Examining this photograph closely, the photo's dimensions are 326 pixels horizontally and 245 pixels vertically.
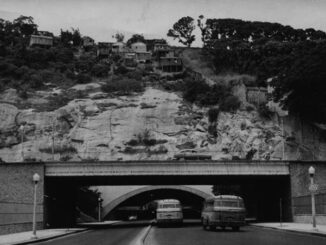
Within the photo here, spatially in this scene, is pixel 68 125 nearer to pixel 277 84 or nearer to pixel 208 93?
pixel 208 93

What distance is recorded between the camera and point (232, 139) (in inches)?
3371

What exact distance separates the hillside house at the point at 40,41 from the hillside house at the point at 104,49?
12.4 meters

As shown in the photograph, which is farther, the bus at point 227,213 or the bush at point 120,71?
the bush at point 120,71

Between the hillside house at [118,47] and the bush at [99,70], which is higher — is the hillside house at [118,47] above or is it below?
above

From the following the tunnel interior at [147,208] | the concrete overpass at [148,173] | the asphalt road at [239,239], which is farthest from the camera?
the tunnel interior at [147,208]

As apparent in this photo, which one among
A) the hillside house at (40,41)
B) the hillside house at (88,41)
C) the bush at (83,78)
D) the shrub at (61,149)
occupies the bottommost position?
the shrub at (61,149)

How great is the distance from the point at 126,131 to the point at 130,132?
0.70m

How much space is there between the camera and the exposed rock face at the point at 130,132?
84062 mm

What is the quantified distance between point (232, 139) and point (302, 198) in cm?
3947

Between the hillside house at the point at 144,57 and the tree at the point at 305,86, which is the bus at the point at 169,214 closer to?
the tree at the point at 305,86

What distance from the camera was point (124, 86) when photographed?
105375 millimetres

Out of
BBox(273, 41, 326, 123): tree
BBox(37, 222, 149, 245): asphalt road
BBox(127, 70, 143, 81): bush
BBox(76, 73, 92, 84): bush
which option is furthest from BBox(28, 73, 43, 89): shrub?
BBox(37, 222, 149, 245): asphalt road

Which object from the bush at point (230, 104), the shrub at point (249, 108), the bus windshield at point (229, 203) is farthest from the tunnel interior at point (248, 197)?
the bush at point (230, 104)

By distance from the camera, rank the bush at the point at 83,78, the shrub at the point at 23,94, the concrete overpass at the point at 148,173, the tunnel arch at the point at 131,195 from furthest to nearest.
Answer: the bush at the point at 83,78 < the shrub at the point at 23,94 < the tunnel arch at the point at 131,195 < the concrete overpass at the point at 148,173
